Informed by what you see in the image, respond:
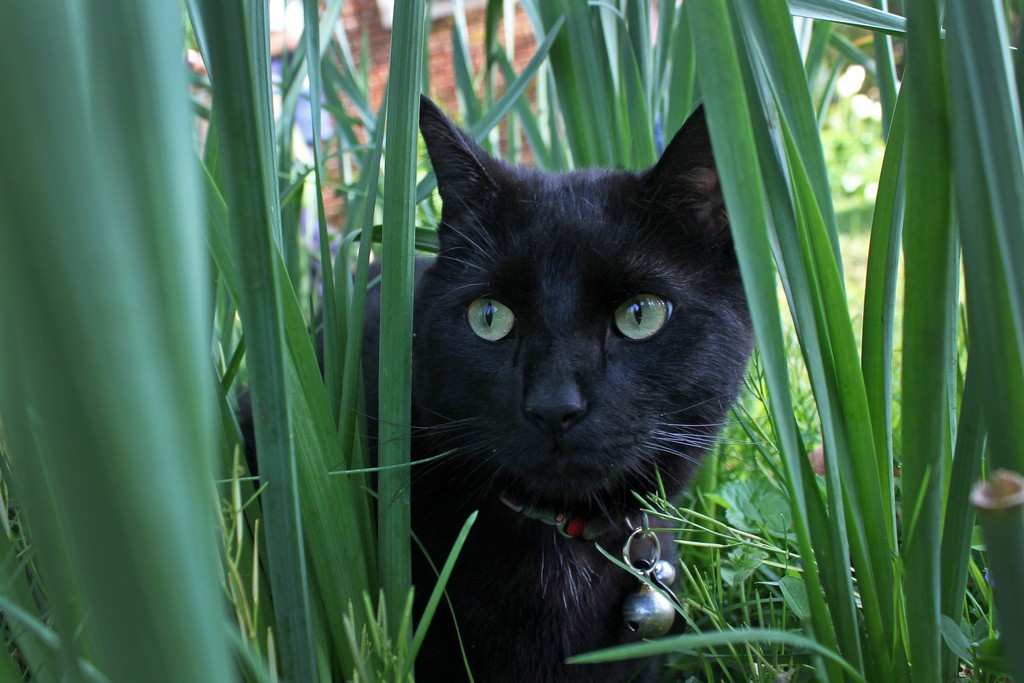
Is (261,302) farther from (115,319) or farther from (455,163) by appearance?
(455,163)

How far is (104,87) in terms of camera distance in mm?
309

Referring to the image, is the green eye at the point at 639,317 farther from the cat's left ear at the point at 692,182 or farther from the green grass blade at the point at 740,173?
the green grass blade at the point at 740,173

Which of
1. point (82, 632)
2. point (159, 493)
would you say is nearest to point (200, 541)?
point (159, 493)

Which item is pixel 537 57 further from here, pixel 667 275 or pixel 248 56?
pixel 248 56

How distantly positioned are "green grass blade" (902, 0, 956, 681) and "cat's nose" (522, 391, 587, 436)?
302mm

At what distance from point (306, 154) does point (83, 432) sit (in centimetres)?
304

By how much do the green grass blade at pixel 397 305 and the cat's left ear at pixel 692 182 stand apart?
1.07ft

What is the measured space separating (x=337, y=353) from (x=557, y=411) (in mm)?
247

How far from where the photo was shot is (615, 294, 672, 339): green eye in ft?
2.84

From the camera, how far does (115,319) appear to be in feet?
0.94

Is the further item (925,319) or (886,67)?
(886,67)

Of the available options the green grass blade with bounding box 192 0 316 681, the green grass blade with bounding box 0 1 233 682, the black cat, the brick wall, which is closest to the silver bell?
the black cat

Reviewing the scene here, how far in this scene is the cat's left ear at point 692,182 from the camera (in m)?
0.88

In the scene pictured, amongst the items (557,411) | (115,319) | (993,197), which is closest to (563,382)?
(557,411)
